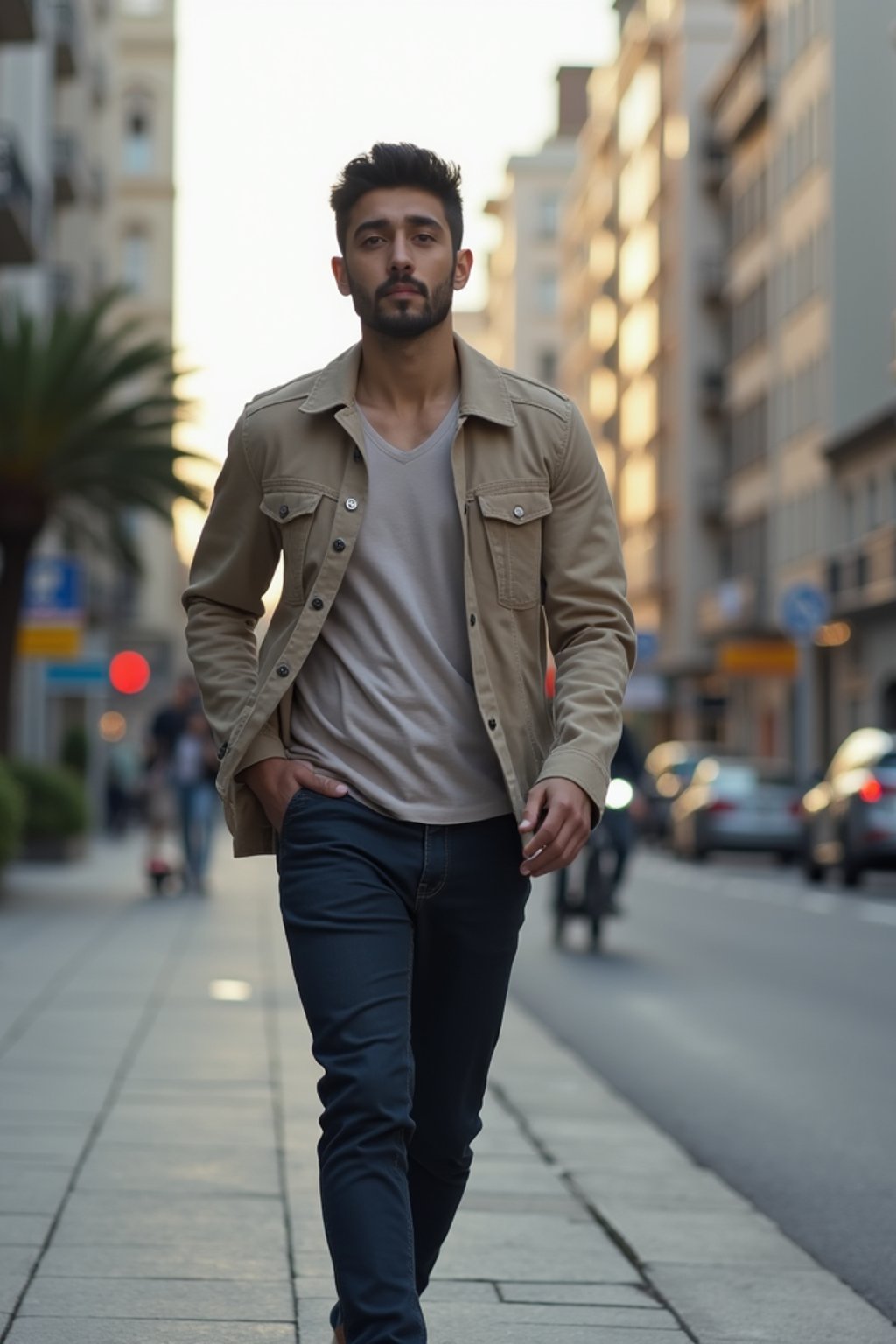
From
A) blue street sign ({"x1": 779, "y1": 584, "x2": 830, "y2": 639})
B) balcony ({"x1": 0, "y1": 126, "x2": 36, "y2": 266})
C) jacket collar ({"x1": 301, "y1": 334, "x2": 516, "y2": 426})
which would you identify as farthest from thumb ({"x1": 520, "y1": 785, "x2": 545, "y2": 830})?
blue street sign ({"x1": 779, "y1": 584, "x2": 830, "y2": 639})

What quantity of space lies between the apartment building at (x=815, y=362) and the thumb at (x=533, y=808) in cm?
4523

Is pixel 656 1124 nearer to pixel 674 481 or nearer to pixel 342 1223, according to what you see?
pixel 342 1223

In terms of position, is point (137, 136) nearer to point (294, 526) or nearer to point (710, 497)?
point (710, 497)

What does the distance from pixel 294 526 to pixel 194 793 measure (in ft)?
60.6

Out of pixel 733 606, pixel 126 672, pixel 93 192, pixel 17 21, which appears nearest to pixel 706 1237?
pixel 17 21

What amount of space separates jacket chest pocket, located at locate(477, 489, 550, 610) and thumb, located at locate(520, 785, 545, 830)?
14.3 inches

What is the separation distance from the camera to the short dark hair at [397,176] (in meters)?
4.27

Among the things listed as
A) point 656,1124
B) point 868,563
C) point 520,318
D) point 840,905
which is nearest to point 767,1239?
point 656,1124

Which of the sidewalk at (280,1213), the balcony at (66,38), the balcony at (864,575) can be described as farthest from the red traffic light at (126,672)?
the sidewalk at (280,1213)

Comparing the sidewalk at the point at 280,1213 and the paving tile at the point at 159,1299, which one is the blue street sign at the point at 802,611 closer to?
the sidewalk at the point at 280,1213

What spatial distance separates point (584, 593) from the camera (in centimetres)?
430

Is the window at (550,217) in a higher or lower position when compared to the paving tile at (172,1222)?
higher

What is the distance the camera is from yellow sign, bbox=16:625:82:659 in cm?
2723

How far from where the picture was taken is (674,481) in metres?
78.2
